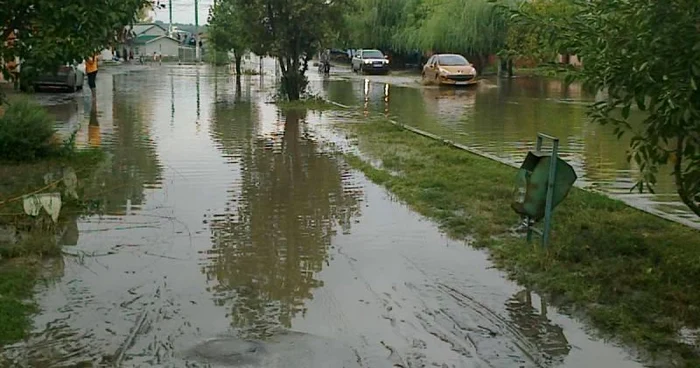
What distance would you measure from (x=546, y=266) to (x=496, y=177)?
14.2 feet

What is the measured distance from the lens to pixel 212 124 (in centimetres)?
1936

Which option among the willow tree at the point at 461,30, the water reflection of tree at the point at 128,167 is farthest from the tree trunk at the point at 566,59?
the willow tree at the point at 461,30

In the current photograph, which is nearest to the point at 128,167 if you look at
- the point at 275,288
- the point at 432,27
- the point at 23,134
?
the point at 23,134

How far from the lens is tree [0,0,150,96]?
846 cm

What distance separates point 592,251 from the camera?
26.5ft

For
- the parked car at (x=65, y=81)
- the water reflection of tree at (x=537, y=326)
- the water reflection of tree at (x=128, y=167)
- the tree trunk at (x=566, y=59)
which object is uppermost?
the tree trunk at (x=566, y=59)

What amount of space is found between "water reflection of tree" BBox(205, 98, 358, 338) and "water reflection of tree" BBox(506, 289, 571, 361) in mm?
1613

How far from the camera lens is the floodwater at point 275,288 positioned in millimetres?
5870

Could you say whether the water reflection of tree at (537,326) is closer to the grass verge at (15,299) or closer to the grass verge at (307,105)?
the grass verge at (15,299)

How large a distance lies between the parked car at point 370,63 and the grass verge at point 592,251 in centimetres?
3952

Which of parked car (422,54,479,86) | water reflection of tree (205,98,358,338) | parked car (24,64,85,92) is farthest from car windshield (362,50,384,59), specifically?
water reflection of tree (205,98,358,338)

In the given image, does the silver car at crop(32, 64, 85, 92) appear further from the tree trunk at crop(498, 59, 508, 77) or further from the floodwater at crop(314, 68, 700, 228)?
the tree trunk at crop(498, 59, 508, 77)

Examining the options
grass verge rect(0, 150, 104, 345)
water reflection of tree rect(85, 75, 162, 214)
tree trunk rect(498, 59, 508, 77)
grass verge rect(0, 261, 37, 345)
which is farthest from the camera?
tree trunk rect(498, 59, 508, 77)

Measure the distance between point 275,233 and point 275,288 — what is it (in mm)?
1905
